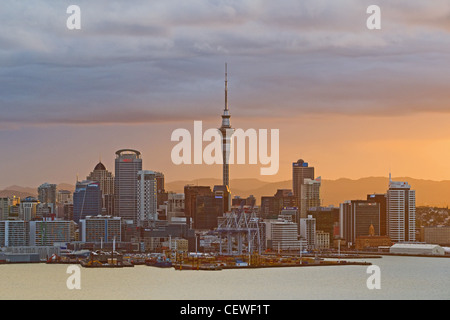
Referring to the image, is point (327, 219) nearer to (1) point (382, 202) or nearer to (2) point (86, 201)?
(1) point (382, 202)

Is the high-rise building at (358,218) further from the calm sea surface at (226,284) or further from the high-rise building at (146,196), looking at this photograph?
the calm sea surface at (226,284)

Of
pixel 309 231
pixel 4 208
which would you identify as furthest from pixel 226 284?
pixel 4 208

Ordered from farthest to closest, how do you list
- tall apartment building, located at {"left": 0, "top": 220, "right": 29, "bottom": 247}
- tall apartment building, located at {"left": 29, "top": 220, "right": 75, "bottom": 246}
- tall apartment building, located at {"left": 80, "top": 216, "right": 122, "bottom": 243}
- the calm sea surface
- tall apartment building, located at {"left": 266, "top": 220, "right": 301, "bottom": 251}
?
tall apartment building, located at {"left": 266, "top": 220, "right": 301, "bottom": 251}, tall apartment building, located at {"left": 80, "top": 216, "right": 122, "bottom": 243}, tall apartment building, located at {"left": 0, "top": 220, "right": 29, "bottom": 247}, tall apartment building, located at {"left": 29, "top": 220, "right": 75, "bottom": 246}, the calm sea surface

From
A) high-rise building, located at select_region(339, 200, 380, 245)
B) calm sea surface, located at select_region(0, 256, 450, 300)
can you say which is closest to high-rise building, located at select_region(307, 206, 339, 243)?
high-rise building, located at select_region(339, 200, 380, 245)

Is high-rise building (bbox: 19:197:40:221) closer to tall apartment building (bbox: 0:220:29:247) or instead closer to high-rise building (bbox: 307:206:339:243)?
tall apartment building (bbox: 0:220:29:247)
